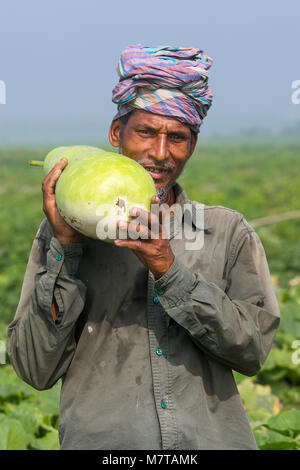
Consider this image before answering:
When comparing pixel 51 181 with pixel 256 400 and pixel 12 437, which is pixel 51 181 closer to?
pixel 12 437

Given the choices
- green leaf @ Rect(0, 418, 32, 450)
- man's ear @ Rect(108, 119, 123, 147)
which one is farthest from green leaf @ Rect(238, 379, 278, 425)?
man's ear @ Rect(108, 119, 123, 147)

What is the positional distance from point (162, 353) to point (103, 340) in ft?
0.63

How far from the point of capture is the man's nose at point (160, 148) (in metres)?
2.11

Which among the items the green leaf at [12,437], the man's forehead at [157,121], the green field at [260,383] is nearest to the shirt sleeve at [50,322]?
the man's forehead at [157,121]

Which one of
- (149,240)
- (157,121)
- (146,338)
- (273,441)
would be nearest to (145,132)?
(157,121)

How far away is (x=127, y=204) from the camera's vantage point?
1.78 metres

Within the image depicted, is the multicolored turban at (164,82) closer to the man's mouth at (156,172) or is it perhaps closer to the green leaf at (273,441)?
the man's mouth at (156,172)

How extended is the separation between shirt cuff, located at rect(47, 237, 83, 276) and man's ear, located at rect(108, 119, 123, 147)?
1.76 ft

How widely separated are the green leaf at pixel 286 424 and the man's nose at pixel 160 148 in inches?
77.6

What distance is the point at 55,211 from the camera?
1.87 metres

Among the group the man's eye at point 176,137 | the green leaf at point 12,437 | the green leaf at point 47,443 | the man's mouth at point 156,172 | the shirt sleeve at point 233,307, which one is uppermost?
the man's eye at point 176,137

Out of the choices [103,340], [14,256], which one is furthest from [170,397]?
[14,256]
